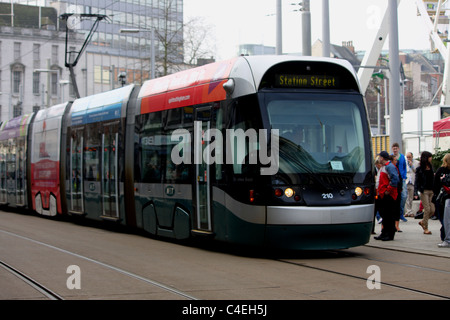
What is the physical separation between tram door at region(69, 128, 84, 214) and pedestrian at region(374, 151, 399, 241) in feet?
27.6

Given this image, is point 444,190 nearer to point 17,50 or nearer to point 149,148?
point 149,148

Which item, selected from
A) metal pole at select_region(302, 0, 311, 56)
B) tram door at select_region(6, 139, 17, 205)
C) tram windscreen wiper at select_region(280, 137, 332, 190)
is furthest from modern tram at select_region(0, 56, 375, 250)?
tram door at select_region(6, 139, 17, 205)

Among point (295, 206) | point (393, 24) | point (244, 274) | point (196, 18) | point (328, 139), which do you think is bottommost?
point (244, 274)

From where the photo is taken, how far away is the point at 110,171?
708 inches

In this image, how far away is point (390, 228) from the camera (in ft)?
49.0

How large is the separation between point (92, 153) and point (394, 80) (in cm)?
758

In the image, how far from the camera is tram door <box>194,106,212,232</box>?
12977 mm

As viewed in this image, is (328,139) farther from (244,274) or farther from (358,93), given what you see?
(244,274)

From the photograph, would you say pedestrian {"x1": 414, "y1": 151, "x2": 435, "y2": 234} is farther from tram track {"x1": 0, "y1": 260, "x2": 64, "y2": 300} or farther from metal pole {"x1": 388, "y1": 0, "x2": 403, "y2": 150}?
tram track {"x1": 0, "y1": 260, "x2": 64, "y2": 300}

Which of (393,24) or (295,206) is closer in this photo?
(295,206)

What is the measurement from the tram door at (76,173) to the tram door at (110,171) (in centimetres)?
199

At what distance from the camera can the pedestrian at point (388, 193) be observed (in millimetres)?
14773
